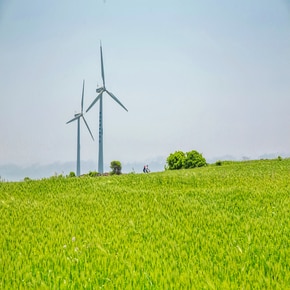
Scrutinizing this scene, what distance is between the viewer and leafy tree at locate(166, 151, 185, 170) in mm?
34531

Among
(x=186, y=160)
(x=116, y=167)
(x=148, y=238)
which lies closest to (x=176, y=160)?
(x=186, y=160)

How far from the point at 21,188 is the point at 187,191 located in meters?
5.64

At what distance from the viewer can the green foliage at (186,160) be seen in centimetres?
3409

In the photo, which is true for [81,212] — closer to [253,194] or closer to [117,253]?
[117,253]

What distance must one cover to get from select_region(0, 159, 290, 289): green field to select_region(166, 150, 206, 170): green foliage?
21.5 m

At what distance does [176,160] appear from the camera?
34.8 metres

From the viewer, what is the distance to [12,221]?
9.16 meters

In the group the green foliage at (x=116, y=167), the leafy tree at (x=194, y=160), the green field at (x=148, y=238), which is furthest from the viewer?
the green foliage at (x=116, y=167)

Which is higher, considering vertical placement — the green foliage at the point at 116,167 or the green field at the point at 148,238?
the green foliage at the point at 116,167

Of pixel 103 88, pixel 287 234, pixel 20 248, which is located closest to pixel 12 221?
pixel 20 248

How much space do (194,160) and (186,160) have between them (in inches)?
27.3

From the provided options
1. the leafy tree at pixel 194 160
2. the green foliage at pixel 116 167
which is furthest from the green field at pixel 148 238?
the green foliage at pixel 116 167

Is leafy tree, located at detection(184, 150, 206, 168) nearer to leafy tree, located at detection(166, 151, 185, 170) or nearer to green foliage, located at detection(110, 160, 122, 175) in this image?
leafy tree, located at detection(166, 151, 185, 170)

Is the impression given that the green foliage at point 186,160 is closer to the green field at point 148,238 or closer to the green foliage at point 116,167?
the green foliage at point 116,167
